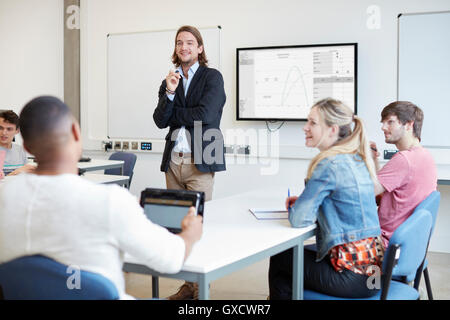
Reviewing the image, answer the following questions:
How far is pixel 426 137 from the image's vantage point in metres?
4.48

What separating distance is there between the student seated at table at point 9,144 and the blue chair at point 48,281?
2608 mm

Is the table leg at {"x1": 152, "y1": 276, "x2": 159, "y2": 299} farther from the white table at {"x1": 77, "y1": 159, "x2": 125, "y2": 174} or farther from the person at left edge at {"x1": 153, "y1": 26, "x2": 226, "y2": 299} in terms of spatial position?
the white table at {"x1": 77, "y1": 159, "x2": 125, "y2": 174}

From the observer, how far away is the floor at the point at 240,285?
3.42 m

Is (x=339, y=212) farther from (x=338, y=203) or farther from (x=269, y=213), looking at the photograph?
(x=269, y=213)

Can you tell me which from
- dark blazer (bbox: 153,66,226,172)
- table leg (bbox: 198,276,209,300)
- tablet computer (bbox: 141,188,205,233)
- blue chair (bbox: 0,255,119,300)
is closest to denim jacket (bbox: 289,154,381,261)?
tablet computer (bbox: 141,188,205,233)

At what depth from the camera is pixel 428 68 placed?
4.45 metres

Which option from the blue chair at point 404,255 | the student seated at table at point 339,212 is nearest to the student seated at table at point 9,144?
the student seated at table at point 339,212

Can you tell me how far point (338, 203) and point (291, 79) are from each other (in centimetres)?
291

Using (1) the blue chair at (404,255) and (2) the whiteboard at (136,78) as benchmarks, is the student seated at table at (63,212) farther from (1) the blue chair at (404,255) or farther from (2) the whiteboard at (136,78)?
(2) the whiteboard at (136,78)

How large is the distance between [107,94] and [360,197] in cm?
427

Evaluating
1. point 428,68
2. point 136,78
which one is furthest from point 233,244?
point 136,78

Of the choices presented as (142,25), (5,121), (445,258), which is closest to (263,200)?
(5,121)

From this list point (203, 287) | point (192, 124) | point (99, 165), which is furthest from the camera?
point (99, 165)
